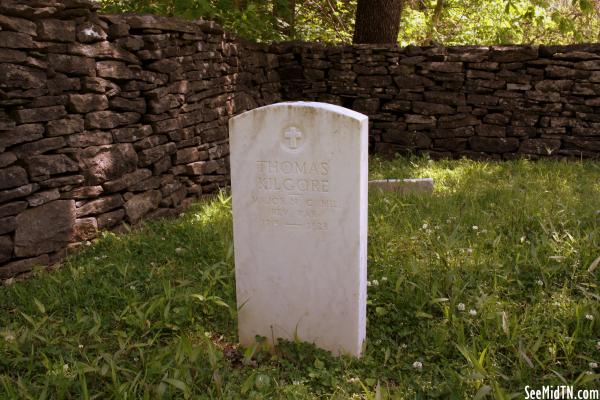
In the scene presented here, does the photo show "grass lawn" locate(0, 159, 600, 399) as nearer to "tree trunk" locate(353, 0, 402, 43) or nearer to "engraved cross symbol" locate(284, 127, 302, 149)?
"engraved cross symbol" locate(284, 127, 302, 149)

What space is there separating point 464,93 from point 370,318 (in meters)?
4.82

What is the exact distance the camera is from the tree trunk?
7.77 m

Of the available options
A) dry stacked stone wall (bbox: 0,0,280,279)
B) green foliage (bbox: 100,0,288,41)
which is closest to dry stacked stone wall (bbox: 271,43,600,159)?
green foliage (bbox: 100,0,288,41)

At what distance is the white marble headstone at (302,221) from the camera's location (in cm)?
275

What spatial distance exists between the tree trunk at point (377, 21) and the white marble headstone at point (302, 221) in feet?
17.7

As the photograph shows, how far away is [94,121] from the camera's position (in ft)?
14.6

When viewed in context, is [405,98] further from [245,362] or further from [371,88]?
[245,362]


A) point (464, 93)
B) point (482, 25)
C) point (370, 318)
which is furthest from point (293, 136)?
point (482, 25)

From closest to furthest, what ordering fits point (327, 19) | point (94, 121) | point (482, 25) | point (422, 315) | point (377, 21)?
point (422, 315) → point (94, 121) → point (377, 21) → point (327, 19) → point (482, 25)

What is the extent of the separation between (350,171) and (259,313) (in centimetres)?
92

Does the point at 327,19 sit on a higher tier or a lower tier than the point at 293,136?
higher

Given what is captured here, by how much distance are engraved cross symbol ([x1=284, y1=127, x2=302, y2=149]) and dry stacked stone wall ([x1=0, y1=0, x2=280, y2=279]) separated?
2.06 m

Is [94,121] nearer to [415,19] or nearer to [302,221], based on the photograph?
[302,221]

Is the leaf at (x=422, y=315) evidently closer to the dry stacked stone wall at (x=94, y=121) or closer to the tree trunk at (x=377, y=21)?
the dry stacked stone wall at (x=94, y=121)
